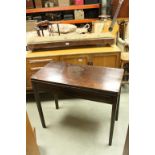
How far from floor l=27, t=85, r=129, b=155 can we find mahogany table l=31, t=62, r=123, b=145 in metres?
0.16

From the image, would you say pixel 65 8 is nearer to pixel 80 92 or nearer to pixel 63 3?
pixel 63 3

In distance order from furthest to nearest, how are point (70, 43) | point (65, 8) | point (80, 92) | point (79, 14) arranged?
1. point (79, 14)
2. point (65, 8)
3. point (70, 43)
4. point (80, 92)

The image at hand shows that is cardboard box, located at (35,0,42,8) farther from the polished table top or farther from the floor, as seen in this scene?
the polished table top

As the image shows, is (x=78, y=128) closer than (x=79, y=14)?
Yes

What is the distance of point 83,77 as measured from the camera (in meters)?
1.57

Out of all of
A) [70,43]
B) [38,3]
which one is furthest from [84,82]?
[38,3]

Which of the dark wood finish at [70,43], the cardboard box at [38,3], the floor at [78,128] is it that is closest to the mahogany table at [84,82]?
the floor at [78,128]

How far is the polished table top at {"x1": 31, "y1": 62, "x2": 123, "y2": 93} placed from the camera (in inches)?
56.0

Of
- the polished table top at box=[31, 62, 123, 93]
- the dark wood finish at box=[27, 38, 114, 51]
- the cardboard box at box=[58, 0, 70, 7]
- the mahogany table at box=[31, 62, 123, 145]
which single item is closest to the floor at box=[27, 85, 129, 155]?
the mahogany table at box=[31, 62, 123, 145]

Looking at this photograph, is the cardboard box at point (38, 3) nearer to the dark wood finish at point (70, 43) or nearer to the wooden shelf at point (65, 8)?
the wooden shelf at point (65, 8)

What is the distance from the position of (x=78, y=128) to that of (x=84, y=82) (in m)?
0.70
